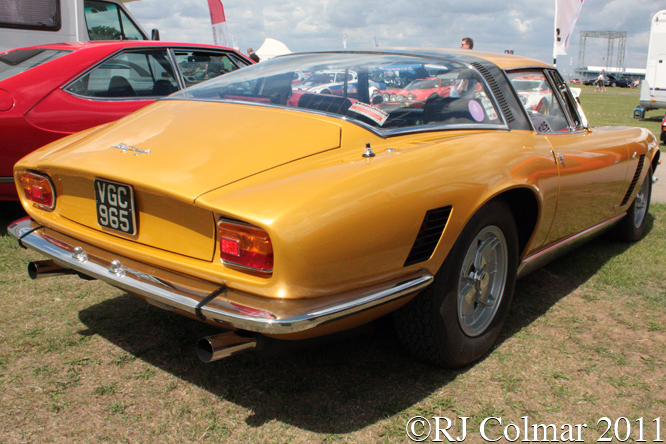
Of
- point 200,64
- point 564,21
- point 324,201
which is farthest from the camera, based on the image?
point 564,21

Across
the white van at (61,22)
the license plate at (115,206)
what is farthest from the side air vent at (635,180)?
the white van at (61,22)

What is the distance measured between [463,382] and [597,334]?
87cm

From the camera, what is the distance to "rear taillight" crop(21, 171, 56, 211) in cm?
226

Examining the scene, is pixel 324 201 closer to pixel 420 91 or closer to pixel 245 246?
pixel 245 246

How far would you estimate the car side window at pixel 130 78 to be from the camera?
412 centimetres

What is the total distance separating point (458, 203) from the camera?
2.02m

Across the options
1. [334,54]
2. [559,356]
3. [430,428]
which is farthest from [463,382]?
[334,54]

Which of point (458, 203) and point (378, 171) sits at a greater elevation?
point (378, 171)

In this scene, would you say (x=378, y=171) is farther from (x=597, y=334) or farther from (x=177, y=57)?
(x=177, y=57)

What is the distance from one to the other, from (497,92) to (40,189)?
2.10 metres

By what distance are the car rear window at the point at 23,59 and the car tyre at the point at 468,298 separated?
343 cm

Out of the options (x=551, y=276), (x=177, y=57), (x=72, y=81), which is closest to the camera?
(x=551, y=276)

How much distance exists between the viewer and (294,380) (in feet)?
7.23

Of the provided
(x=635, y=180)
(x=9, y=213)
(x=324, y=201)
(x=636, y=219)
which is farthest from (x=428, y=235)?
(x=9, y=213)
